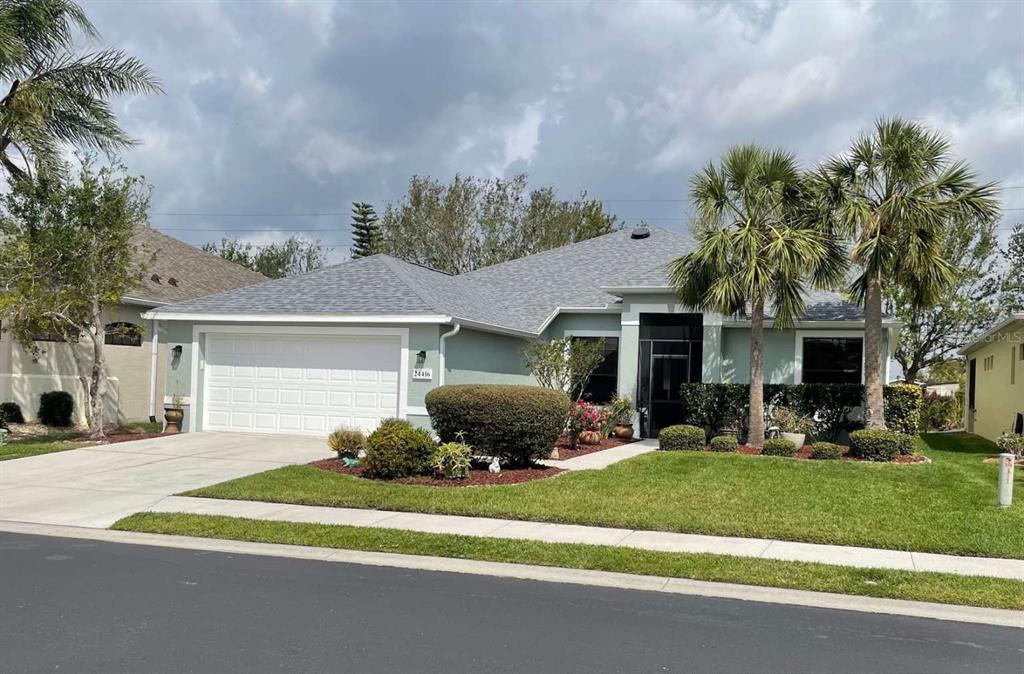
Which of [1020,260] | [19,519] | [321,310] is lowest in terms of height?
[19,519]

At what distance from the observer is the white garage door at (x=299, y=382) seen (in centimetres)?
1738

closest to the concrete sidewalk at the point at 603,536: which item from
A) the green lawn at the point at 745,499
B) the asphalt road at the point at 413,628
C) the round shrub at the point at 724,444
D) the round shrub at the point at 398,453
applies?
the green lawn at the point at 745,499

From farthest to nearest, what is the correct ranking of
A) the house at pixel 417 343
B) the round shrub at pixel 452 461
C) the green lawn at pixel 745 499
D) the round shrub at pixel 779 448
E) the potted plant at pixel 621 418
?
the potted plant at pixel 621 418, the house at pixel 417 343, the round shrub at pixel 779 448, the round shrub at pixel 452 461, the green lawn at pixel 745 499

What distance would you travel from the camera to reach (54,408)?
2003cm

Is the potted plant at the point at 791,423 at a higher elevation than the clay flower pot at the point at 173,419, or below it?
higher

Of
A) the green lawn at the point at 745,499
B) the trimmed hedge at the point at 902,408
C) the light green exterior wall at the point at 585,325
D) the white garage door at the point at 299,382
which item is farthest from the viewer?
the light green exterior wall at the point at 585,325

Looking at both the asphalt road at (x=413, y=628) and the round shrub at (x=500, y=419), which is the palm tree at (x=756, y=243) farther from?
the asphalt road at (x=413, y=628)

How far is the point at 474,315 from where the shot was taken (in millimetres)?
18469

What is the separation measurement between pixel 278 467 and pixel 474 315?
6171 mm

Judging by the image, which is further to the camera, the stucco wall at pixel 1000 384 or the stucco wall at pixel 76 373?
the stucco wall at pixel 1000 384

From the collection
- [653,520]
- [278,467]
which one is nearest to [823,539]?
[653,520]

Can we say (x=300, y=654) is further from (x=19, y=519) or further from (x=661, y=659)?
(x=19, y=519)

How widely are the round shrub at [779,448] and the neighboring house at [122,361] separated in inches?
546

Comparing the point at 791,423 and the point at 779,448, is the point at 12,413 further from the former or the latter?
the point at 791,423
